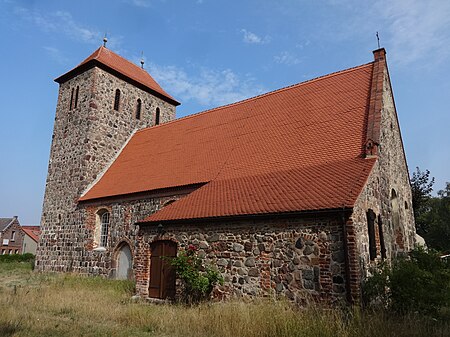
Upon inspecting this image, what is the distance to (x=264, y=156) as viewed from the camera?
12453 millimetres

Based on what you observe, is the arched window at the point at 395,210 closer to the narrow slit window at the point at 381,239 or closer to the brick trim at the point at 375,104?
the narrow slit window at the point at 381,239

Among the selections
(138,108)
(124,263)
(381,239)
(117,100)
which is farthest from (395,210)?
(117,100)

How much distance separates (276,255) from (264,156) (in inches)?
178

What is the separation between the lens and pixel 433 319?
6547 millimetres

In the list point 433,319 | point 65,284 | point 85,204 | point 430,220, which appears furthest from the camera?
point 430,220

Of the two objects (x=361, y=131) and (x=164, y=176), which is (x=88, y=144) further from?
(x=361, y=131)

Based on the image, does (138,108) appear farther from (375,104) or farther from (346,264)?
(346,264)

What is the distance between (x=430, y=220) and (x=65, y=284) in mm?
30152

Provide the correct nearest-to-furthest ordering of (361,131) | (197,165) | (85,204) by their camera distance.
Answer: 1. (361,131)
2. (197,165)
3. (85,204)

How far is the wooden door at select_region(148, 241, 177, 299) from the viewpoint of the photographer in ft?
35.4

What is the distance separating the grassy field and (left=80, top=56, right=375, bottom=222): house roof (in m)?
2.41

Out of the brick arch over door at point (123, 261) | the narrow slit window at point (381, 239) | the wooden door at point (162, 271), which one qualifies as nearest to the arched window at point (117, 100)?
the brick arch over door at point (123, 261)

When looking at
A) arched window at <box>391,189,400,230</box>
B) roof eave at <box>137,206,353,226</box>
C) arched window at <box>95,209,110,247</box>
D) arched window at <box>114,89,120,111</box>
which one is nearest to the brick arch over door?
arched window at <box>95,209,110,247</box>

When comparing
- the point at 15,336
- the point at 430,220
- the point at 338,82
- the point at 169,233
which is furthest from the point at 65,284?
Result: the point at 430,220
